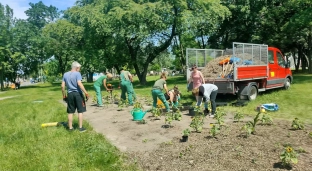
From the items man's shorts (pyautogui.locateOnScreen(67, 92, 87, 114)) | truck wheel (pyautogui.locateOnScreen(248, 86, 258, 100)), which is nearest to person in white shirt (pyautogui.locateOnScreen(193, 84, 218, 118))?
truck wheel (pyautogui.locateOnScreen(248, 86, 258, 100))

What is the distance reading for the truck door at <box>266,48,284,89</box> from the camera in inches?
483

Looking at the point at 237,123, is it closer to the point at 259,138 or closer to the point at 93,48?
the point at 259,138

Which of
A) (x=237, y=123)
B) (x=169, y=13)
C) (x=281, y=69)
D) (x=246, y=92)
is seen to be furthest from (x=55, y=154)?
(x=169, y=13)

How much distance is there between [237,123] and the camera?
744cm

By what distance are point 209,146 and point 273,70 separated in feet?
28.4

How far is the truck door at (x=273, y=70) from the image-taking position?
40.2ft

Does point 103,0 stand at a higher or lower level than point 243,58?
higher

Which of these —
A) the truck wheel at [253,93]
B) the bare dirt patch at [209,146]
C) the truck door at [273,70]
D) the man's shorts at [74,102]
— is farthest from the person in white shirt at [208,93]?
the truck door at [273,70]

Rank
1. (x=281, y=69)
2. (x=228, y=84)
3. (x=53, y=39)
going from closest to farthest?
1. (x=228, y=84)
2. (x=281, y=69)
3. (x=53, y=39)

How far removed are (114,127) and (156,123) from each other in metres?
1.26

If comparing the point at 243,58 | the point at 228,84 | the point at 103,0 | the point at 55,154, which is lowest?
the point at 55,154

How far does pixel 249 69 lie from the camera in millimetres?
10961

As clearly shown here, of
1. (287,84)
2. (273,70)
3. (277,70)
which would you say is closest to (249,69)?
(273,70)

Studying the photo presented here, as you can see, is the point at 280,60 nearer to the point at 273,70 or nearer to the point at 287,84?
the point at 273,70
